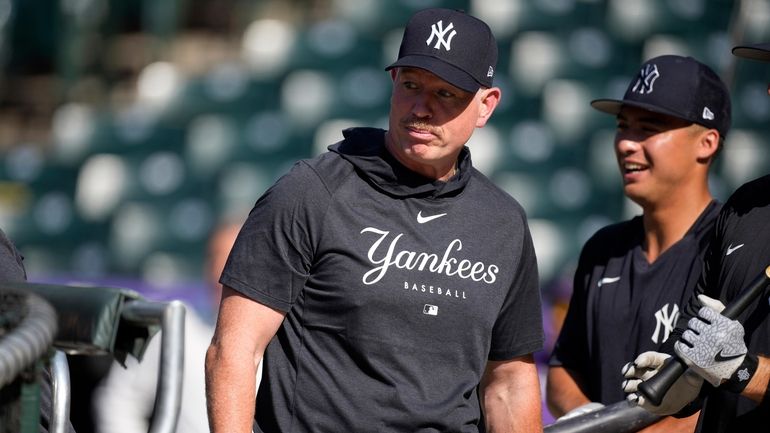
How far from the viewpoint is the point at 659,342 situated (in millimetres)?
3609

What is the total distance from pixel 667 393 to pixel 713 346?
272 millimetres

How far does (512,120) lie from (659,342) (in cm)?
454

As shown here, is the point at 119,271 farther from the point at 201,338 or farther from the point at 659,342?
the point at 659,342

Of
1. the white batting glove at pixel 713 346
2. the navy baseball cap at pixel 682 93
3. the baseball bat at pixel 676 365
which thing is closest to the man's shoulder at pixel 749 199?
the baseball bat at pixel 676 365

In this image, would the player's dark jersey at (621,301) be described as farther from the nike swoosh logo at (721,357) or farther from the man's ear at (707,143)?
the nike swoosh logo at (721,357)

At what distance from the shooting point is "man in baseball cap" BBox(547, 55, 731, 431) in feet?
12.2

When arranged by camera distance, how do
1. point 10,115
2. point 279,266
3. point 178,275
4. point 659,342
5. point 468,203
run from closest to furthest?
point 279,266 < point 468,203 < point 659,342 < point 178,275 < point 10,115

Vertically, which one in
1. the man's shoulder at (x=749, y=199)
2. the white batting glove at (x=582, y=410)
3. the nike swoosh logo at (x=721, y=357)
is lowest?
the white batting glove at (x=582, y=410)

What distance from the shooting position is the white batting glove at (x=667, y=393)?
2.96 m

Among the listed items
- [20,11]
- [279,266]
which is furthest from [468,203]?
[20,11]

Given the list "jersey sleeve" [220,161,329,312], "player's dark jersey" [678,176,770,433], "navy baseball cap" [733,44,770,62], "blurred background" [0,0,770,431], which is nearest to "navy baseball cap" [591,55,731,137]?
"navy baseball cap" [733,44,770,62]

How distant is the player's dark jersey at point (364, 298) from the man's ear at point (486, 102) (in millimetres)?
238

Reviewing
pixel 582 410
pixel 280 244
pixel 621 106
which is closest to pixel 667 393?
pixel 582 410

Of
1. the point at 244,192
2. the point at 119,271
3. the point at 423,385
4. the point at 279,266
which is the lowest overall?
the point at 119,271
